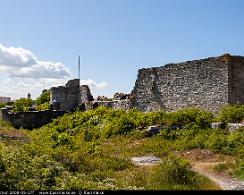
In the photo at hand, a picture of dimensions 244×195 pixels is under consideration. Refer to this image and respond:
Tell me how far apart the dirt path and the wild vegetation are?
308 millimetres

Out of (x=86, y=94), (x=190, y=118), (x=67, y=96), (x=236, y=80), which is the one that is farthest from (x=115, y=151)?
(x=67, y=96)

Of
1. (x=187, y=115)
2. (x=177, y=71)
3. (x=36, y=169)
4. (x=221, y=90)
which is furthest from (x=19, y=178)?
(x=177, y=71)

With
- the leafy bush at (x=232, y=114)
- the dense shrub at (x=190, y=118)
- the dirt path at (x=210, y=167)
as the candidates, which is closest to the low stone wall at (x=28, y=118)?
the dense shrub at (x=190, y=118)

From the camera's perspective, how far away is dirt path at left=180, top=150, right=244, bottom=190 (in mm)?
10929

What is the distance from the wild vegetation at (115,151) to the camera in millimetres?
9898

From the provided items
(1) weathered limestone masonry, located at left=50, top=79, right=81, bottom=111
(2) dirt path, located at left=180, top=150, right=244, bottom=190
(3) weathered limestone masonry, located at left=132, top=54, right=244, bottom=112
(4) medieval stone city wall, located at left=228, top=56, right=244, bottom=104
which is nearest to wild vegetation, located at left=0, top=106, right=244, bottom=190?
(2) dirt path, located at left=180, top=150, right=244, bottom=190

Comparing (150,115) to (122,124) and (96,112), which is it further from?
(96,112)

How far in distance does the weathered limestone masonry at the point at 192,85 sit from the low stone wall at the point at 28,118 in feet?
18.0

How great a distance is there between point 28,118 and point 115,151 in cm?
1184

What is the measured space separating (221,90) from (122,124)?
4.56 m

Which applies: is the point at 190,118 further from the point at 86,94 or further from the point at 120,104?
the point at 86,94

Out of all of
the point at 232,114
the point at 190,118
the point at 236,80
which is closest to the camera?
the point at 232,114

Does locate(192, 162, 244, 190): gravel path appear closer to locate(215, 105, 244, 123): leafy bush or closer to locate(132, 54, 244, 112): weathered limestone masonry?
locate(215, 105, 244, 123): leafy bush

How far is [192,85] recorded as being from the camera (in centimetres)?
2248
